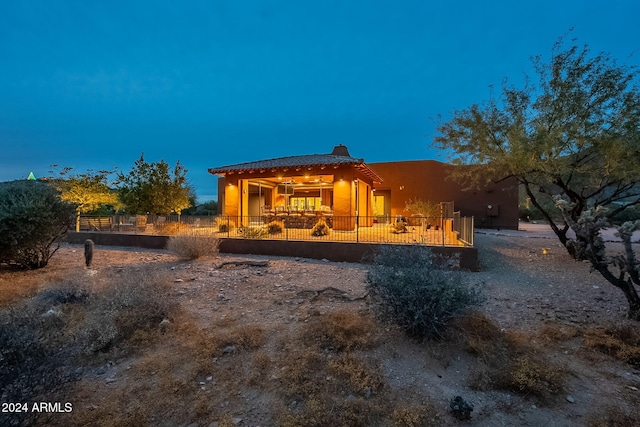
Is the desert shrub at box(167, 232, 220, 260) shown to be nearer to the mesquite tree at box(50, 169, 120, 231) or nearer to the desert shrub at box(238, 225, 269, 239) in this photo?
the desert shrub at box(238, 225, 269, 239)

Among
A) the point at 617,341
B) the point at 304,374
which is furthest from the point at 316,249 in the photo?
the point at 617,341

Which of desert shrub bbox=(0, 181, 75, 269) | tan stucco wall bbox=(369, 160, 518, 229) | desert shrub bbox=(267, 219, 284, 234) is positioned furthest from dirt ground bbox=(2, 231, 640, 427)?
tan stucco wall bbox=(369, 160, 518, 229)

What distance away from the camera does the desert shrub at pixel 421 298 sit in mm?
3463

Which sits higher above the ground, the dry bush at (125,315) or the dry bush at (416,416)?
the dry bush at (125,315)

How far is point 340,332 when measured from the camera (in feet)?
12.1

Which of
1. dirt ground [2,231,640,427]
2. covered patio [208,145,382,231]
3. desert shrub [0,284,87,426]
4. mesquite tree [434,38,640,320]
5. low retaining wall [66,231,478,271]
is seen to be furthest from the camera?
covered patio [208,145,382,231]

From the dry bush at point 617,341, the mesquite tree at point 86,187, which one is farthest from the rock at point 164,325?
the mesquite tree at point 86,187

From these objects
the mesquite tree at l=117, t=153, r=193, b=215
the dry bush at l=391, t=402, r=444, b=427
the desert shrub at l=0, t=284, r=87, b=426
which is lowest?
the dry bush at l=391, t=402, r=444, b=427

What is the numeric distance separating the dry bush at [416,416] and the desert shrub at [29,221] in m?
9.15

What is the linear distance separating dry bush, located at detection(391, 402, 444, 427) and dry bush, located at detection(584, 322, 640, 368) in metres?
2.51

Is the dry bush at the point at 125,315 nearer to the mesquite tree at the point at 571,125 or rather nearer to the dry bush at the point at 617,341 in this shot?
the dry bush at the point at 617,341

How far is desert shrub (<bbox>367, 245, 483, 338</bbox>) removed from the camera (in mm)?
3463

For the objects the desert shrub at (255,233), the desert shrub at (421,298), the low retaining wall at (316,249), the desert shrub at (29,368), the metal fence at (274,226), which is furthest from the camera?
the metal fence at (274,226)

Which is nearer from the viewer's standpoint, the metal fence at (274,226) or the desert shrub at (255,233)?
the desert shrub at (255,233)
